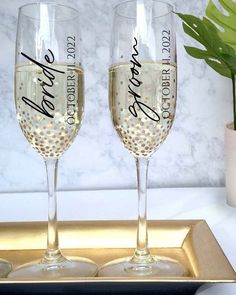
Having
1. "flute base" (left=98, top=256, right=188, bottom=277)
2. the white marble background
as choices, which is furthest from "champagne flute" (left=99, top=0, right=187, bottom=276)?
the white marble background

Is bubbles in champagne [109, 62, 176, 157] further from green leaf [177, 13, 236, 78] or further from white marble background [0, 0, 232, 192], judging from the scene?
white marble background [0, 0, 232, 192]

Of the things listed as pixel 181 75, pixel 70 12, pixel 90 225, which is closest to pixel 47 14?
pixel 70 12

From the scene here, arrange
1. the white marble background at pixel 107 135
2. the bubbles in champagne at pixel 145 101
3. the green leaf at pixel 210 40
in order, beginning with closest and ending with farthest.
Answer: the bubbles in champagne at pixel 145 101
the green leaf at pixel 210 40
the white marble background at pixel 107 135

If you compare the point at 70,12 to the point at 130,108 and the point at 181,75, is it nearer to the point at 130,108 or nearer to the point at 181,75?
the point at 130,108

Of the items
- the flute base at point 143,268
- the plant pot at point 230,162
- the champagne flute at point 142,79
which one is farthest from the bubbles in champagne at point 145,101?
the plant pot at point 230,162

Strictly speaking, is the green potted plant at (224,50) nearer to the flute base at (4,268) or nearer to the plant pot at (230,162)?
the plant pot at (230,162)

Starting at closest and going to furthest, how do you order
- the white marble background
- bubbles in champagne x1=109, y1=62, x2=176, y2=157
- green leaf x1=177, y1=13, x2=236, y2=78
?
bubbles in champagne x1=109, y1=62, x2=176, y2=157
green leaf x1=177, y1=13, x2=236, y2=78
the white marble background

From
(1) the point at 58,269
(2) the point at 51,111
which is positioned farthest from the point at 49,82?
(1) the point at 58,269

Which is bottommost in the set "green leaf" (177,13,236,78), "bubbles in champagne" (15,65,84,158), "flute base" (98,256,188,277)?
"flute base" (98,256,188,277)

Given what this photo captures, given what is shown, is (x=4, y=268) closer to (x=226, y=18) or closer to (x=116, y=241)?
(x=116, y=241)
